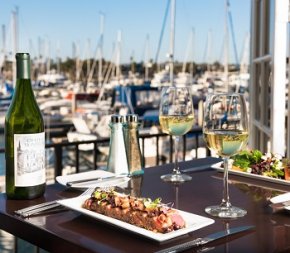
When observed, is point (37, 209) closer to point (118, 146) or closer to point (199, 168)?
point (118, 146)

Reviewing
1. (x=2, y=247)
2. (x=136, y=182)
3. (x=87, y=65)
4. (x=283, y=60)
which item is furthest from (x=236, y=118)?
(x=87, y=65)

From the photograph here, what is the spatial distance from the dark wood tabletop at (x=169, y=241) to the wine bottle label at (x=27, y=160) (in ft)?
0.18

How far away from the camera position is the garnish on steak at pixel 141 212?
2.94ft

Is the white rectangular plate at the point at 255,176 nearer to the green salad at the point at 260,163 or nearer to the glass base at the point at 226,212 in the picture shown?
the green salad at the point at 260,163

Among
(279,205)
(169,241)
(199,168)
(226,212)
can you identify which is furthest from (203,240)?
(199,168)

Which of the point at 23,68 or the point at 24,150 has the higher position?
the point at 23,68

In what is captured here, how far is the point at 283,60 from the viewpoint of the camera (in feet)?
8.23

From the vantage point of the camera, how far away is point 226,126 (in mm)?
1064

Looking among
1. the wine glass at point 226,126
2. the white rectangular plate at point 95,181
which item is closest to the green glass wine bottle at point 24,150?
the white rectangular plate at point 95,181

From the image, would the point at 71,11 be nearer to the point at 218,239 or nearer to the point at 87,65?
the point at 87,65

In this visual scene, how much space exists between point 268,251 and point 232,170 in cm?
70

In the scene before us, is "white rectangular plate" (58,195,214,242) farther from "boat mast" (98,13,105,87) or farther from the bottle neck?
"boat mast" (98,13,105,87)

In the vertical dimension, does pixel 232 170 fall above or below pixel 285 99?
below

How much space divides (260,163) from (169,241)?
27.3 inches
